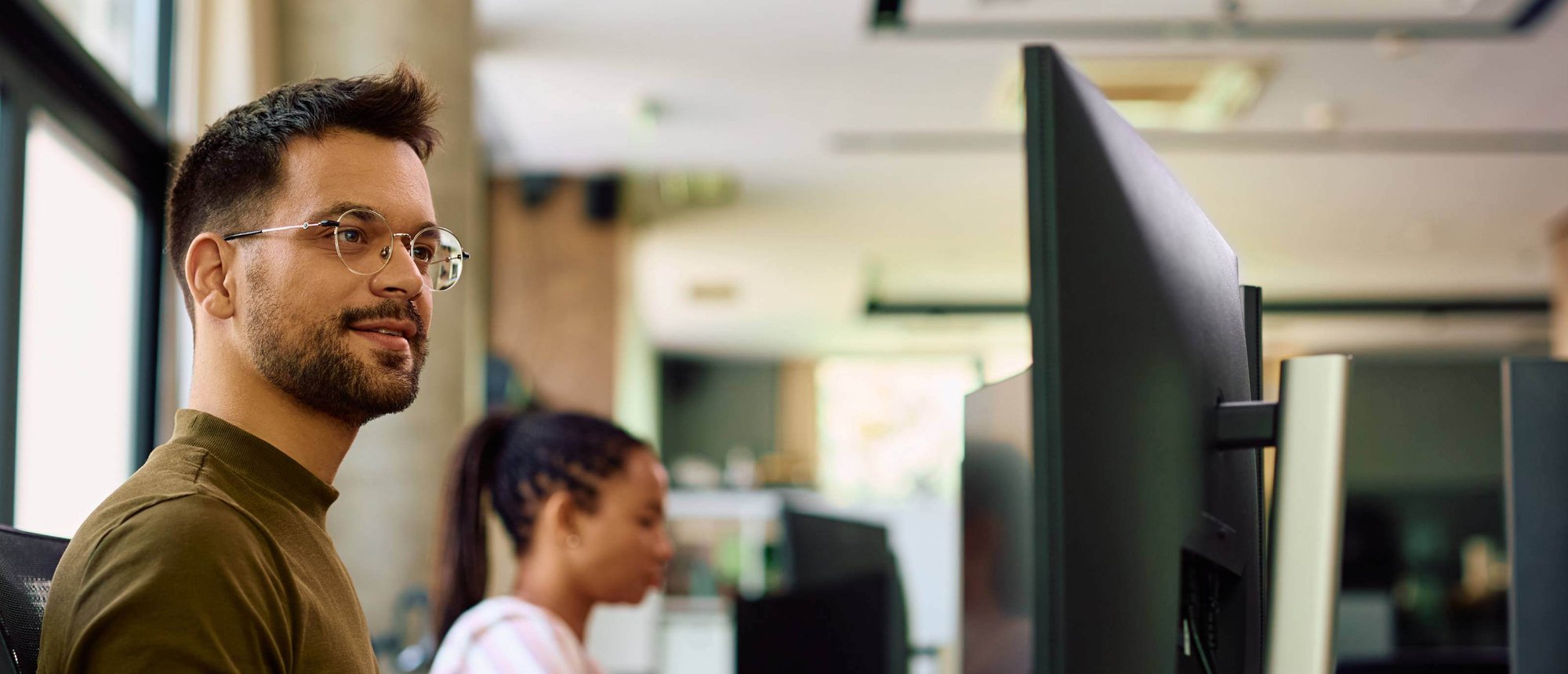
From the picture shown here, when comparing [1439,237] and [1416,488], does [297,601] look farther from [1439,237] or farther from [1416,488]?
[1416,488]

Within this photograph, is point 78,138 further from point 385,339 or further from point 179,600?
point 179,600

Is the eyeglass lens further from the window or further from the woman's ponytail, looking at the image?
the window

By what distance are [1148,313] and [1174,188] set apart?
0.13m

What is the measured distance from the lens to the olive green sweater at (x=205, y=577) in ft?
2.22

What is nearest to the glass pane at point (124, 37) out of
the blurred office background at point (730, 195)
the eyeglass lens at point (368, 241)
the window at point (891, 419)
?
the blurred office background at point (730, 195)

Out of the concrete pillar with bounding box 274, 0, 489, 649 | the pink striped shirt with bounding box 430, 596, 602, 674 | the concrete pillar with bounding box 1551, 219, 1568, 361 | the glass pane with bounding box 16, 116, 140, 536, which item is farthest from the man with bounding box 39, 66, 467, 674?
the concrete pillar with bounding box 1551, 219, 1568, 361

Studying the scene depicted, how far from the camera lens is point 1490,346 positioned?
1141cm

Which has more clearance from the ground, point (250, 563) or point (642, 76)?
point (642, 76)

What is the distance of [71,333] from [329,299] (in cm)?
185

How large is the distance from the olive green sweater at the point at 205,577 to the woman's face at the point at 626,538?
1.01 meters

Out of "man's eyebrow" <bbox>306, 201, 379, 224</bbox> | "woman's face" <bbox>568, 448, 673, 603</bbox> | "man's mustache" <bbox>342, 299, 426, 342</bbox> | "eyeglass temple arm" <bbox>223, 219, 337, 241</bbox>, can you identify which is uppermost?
"man's eyebrow" <bbox>306, 201, 379, 224</bbox>

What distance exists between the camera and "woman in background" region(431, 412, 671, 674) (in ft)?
6.20

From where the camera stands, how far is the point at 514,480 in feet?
6.49

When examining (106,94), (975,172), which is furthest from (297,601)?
(975,172)
